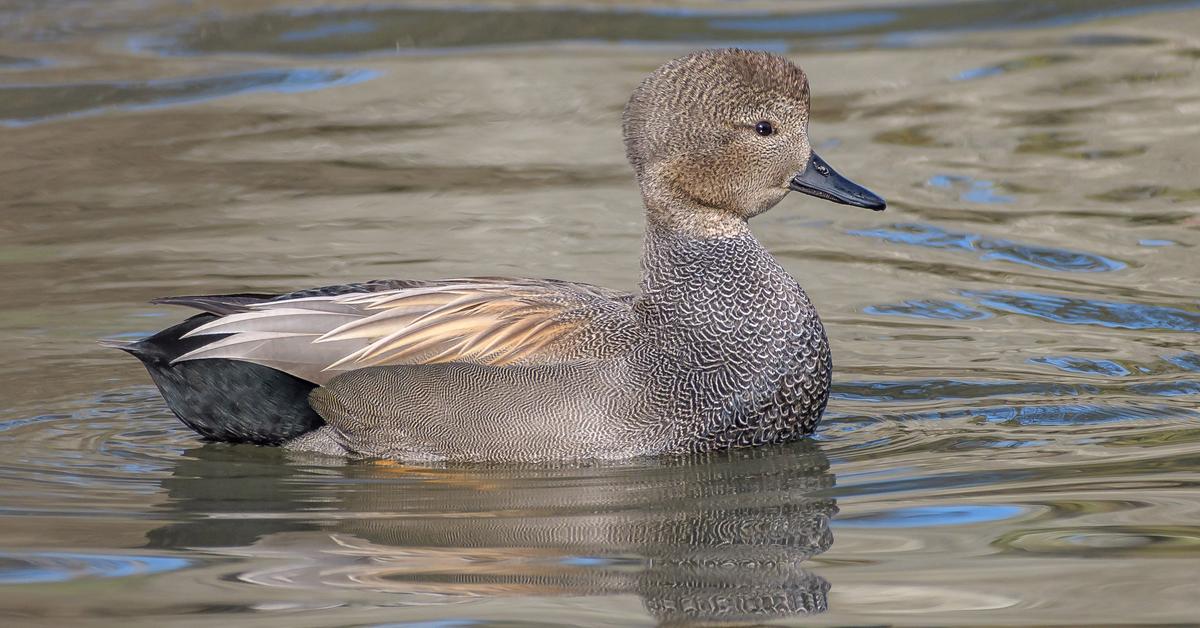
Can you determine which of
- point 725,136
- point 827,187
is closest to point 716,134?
point 725,136

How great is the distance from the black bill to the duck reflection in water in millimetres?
935

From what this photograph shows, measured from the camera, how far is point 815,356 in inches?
268

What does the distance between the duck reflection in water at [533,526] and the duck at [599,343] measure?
0.12m

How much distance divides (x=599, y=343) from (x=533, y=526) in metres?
0.97

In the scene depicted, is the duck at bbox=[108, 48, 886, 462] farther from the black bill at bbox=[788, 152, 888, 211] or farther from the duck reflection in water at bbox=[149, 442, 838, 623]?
the duck reflection in water at bbox=[149, 442, 838, 623]

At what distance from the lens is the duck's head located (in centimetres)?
676

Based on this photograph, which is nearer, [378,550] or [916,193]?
[378,550]

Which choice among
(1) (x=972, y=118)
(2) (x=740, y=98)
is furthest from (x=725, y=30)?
(2) (x=740, y=98)

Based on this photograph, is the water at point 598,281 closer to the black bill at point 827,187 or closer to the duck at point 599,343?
the duck at point 599,343

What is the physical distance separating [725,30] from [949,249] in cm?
463

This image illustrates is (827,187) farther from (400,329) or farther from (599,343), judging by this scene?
(400,329)

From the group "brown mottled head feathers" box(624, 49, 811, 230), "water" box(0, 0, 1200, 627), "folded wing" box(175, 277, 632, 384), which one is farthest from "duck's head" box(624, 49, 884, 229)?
"water" box(0, 0, 1200, 627)

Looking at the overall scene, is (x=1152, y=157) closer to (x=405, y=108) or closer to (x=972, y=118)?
(x=972, y=118)

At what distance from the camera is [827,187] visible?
274 inches
